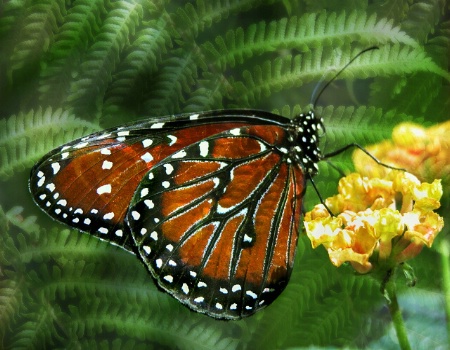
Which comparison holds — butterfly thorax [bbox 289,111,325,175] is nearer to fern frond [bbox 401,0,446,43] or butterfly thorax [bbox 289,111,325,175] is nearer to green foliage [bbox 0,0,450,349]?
green foliage [bbox 0,0,450,349]

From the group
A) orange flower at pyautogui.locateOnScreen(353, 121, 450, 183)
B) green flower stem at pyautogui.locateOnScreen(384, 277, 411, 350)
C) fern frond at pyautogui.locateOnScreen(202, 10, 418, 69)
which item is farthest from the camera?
fern frond at pyautogui.locateOnScreen(202, 10, 418, 69)

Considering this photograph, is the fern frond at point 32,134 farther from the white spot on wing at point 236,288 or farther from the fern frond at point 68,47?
the white spot on wing at point 236,288

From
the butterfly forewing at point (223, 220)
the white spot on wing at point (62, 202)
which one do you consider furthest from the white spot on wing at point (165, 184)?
the white spot on wing at point (62, 202)

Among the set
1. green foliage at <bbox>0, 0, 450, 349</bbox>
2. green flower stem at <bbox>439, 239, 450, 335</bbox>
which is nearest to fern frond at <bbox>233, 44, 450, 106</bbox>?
green foliage at <bbox>0, 0, 450, 349</bbox>

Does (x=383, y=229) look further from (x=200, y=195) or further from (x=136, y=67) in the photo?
(x=136, y=67)

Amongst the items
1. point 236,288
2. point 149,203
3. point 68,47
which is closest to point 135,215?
point 149,203

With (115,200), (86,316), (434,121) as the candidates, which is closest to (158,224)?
(115,200)
